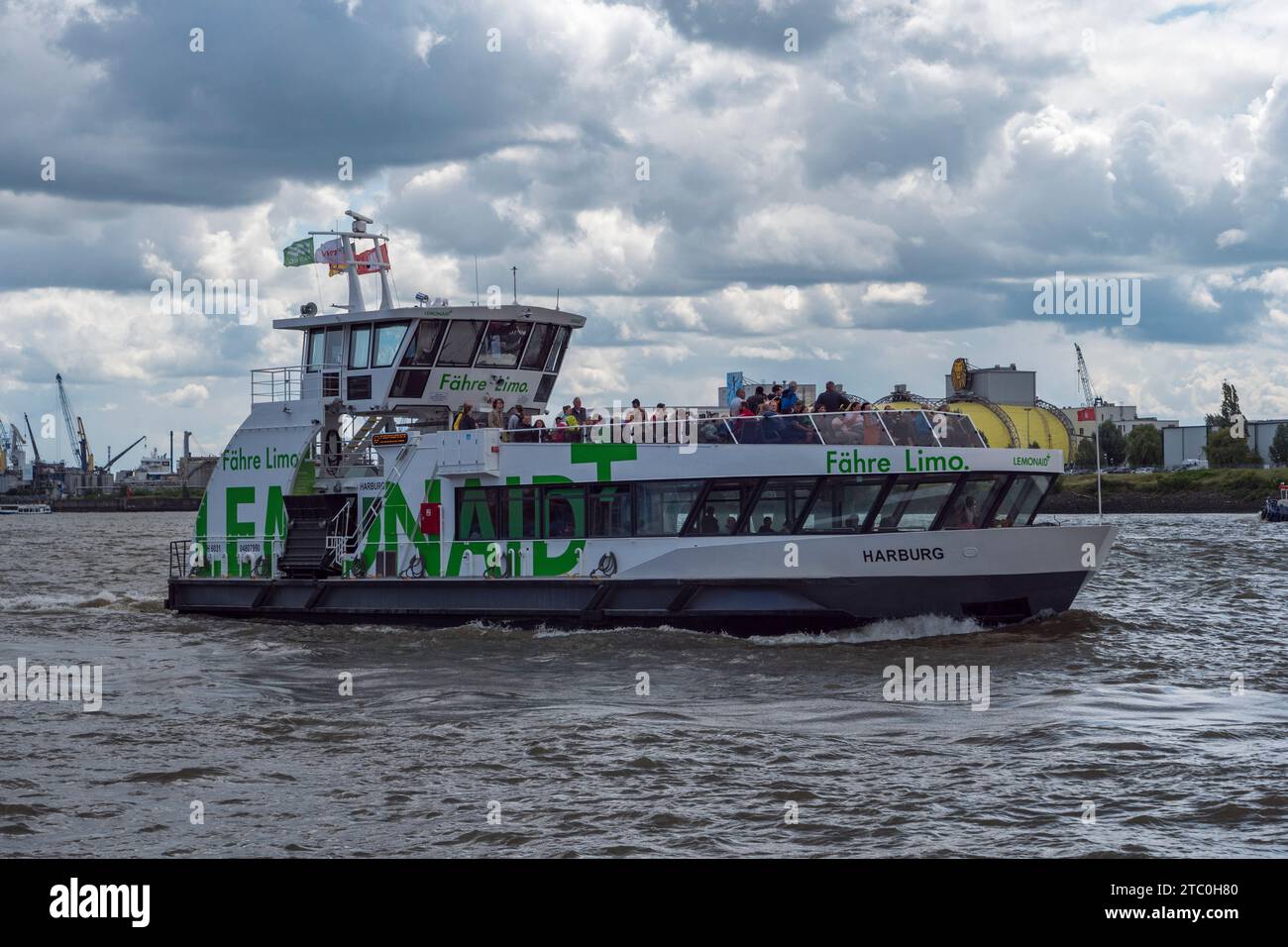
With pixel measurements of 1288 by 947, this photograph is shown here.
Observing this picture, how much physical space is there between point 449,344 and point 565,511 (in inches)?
207

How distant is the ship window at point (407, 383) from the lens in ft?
87.3

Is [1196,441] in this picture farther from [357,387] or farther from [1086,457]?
[357,387]

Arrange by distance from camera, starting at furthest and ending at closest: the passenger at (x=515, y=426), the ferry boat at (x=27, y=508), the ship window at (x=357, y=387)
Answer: the ferry boat at (x=27, y=508) < the ship window at (x=357, y=387) < the passenger at (x=515, y=426)

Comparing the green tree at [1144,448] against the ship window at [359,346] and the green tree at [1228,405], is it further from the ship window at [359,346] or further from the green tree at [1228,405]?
the ship window at [359,346]

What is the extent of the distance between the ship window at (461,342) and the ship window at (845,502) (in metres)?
8.73

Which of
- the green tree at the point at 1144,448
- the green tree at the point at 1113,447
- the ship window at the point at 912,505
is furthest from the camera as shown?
the green tree at the point at 1113,447

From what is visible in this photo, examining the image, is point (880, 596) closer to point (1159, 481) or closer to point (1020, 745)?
point (1020, 745)

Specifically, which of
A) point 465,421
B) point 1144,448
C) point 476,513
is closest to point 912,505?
point 476,513

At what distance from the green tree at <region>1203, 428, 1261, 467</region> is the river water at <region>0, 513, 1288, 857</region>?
105687mm

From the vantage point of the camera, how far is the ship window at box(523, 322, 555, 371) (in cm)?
2769

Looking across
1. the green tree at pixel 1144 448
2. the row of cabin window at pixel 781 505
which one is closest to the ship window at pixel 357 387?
the row of cabin window at pixel 781 505

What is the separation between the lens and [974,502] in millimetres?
21250

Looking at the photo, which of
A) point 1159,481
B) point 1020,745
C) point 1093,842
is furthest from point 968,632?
point 1159,481

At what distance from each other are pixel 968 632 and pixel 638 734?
315 inches
